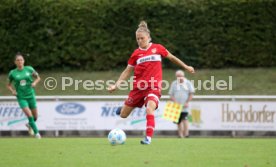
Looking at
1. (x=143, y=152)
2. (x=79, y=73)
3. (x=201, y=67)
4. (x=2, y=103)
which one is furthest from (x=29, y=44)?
(x=143, y=152)

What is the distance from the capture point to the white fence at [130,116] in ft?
71.5

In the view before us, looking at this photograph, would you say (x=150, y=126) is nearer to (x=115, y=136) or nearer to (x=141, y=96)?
(x=115, y=136)

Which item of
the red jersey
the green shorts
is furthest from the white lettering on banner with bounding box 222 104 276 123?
the red jersey

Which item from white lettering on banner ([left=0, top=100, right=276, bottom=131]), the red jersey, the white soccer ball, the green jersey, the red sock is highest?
the red jersey

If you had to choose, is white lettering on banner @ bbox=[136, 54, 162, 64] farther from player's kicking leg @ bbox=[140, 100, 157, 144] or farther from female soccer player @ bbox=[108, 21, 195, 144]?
player's kicking leg @ bbox=[140, 100, 157, 144]

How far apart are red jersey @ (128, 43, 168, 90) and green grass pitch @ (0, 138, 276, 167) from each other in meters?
1.28

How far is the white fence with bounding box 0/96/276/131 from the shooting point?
2178 centimetres

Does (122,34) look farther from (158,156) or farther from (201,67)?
(158,156)

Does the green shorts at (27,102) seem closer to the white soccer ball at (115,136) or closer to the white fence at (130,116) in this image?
the white fence at (130,116)

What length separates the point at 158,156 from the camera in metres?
10.5

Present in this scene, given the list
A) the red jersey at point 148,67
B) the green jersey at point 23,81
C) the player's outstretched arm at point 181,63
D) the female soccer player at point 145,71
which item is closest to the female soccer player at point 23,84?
the green jersey at point 23,81

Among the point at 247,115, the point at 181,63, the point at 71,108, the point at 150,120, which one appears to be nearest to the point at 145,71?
the point at 181,63

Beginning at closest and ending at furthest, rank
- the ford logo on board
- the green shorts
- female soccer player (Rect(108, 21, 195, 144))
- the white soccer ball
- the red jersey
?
the white soccer ball, female soccer player (Rect(108, 21, 195, 144)), the red jersey, the green shorts, the ford logo on board

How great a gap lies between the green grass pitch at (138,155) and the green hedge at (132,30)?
537 inches
